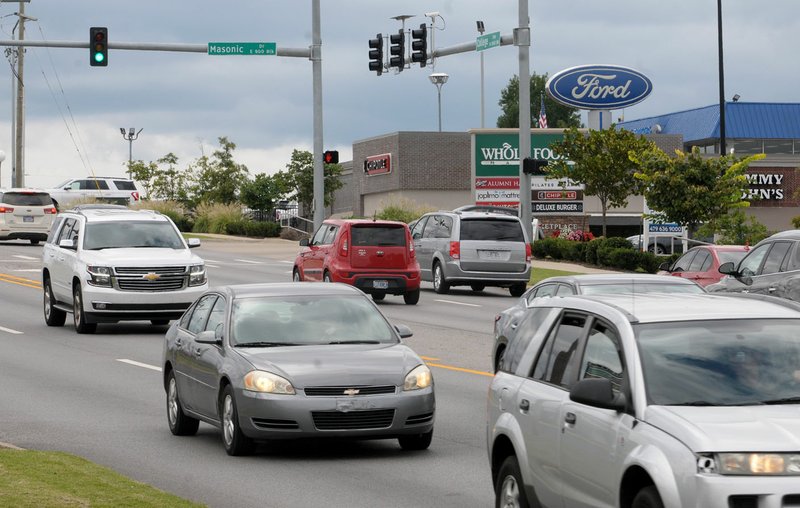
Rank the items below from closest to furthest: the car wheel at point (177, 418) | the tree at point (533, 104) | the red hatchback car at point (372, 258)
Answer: the car wheel at point (177, 418), the red hatchback car at point (372, 258), the tree at point (533, 104)

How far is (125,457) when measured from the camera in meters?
12.7

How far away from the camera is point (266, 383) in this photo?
40.0 feet

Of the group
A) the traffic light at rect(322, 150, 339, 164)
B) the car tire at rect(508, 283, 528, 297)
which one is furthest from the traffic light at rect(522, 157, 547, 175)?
the traffic light at rect(322, 150, 339, 164)

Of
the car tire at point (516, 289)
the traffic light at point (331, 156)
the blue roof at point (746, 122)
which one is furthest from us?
the blue roof at point (746, 122)

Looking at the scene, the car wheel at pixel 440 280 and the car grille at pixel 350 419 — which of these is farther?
the car wheel at pixel 440 280

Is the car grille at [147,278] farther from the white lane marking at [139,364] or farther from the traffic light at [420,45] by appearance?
the traffic light at [420,45]

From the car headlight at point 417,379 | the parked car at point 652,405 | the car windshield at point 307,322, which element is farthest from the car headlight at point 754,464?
the car windshield at point 307,322

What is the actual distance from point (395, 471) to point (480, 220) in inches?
894

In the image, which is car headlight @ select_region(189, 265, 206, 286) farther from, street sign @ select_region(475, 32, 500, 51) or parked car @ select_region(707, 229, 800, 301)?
street sign @ select_region(475, 32, 500, 51)

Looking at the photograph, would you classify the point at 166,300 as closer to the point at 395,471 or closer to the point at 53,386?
the point at 53,386

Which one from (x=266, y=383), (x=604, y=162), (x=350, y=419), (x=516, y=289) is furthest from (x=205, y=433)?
(x=604, y=162)

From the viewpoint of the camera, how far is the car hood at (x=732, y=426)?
6.55 meters

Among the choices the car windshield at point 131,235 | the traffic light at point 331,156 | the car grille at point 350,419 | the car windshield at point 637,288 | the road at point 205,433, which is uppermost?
the traffic light at point 331,156

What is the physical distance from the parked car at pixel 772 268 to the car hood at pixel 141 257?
9064mm
